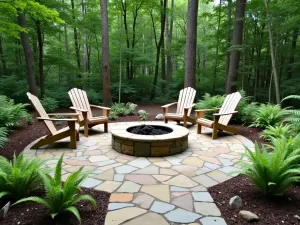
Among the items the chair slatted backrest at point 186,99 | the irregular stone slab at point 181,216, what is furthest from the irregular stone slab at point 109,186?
the chair slatted backrest at point 186,99

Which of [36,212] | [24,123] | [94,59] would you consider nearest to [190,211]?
[36,212]

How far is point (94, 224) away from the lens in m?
1.72

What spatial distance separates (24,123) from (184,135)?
4.04m

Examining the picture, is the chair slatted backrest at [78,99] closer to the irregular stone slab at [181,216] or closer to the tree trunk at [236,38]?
the irregular stone slab at [181,216]

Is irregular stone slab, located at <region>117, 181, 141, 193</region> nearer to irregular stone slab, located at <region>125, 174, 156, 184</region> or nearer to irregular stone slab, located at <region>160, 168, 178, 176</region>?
irregular stone slab, located at <region>125, 174, 156, 184</region>

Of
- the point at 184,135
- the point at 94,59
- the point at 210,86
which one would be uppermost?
the point at 94,59

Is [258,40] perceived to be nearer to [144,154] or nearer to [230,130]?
[230,130]

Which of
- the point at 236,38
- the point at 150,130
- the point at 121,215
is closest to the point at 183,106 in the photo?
the point at 150,130

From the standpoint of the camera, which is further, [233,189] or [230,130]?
[230,130]

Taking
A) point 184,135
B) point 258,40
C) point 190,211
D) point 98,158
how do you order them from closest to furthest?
point 190,211 → point 98,158 → point 184,135 → point 258,40

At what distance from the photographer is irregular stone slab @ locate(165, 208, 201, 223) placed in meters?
1.79

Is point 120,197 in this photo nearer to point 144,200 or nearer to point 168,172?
point 144,200

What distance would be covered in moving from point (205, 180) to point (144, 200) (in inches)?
33.6

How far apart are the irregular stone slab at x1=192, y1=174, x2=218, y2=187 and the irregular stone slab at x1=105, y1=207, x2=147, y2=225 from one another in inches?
34.6
